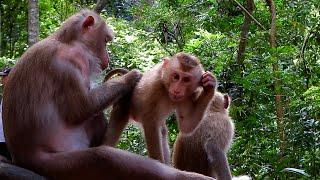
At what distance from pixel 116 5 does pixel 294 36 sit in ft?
18.0

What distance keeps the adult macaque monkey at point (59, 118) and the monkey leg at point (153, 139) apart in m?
0.53

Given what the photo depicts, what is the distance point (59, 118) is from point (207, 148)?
1.76 metres

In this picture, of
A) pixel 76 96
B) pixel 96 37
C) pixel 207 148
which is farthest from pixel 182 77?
pixel 207 148

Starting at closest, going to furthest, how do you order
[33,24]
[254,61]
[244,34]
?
[254,61] < [244,34] < [33,24]

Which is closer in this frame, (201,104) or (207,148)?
(201,104)

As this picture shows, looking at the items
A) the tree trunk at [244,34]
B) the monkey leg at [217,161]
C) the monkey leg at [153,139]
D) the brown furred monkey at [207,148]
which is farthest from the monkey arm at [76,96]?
the tree trunk at [244,34]

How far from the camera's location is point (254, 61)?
24.1 ft

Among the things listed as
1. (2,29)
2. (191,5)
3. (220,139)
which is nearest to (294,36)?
(191,5)

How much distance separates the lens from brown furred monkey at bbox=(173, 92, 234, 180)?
16.1 ft

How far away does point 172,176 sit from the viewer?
352cm

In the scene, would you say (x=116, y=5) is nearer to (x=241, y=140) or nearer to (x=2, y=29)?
(x=2, y=29)

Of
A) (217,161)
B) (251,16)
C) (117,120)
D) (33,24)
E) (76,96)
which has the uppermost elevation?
(76,96)

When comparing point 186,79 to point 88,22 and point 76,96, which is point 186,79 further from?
point 76,96

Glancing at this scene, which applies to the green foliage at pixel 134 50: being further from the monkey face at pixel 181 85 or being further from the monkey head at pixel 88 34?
the monkey head at pixel 88 34
